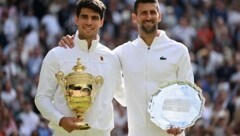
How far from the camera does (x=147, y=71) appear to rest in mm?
10062

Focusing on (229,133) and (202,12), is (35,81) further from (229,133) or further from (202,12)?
(202,12)

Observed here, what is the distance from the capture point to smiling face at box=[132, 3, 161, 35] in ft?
32.7

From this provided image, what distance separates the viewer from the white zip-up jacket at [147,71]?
1002 centimetres

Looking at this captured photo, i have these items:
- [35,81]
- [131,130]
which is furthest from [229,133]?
[131,130]

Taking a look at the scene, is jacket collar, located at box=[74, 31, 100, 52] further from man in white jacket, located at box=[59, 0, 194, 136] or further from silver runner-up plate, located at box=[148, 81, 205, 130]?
silver runner-up plate, located at box=[148, 81, 205, 130]

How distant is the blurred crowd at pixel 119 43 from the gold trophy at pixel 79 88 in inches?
253

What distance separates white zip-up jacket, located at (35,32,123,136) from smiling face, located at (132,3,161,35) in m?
0.48

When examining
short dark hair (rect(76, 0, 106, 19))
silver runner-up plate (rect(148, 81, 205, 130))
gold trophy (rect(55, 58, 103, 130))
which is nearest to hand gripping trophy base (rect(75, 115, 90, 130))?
gold trophy (rect(55, 58, 103, 130))

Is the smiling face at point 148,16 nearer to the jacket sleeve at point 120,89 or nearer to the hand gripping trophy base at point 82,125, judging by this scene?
the jacket sleeve at point 120,89

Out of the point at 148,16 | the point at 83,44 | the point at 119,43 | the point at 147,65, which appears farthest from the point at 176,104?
the point at 119,43

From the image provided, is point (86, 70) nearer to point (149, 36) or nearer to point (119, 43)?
point (149, 36)

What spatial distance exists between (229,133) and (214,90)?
196 cm

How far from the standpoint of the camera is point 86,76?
9570 mm

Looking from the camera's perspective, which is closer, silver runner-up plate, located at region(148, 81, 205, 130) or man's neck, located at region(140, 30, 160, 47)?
silver runner-up plate, located at region(148, 81, 205, 130)
